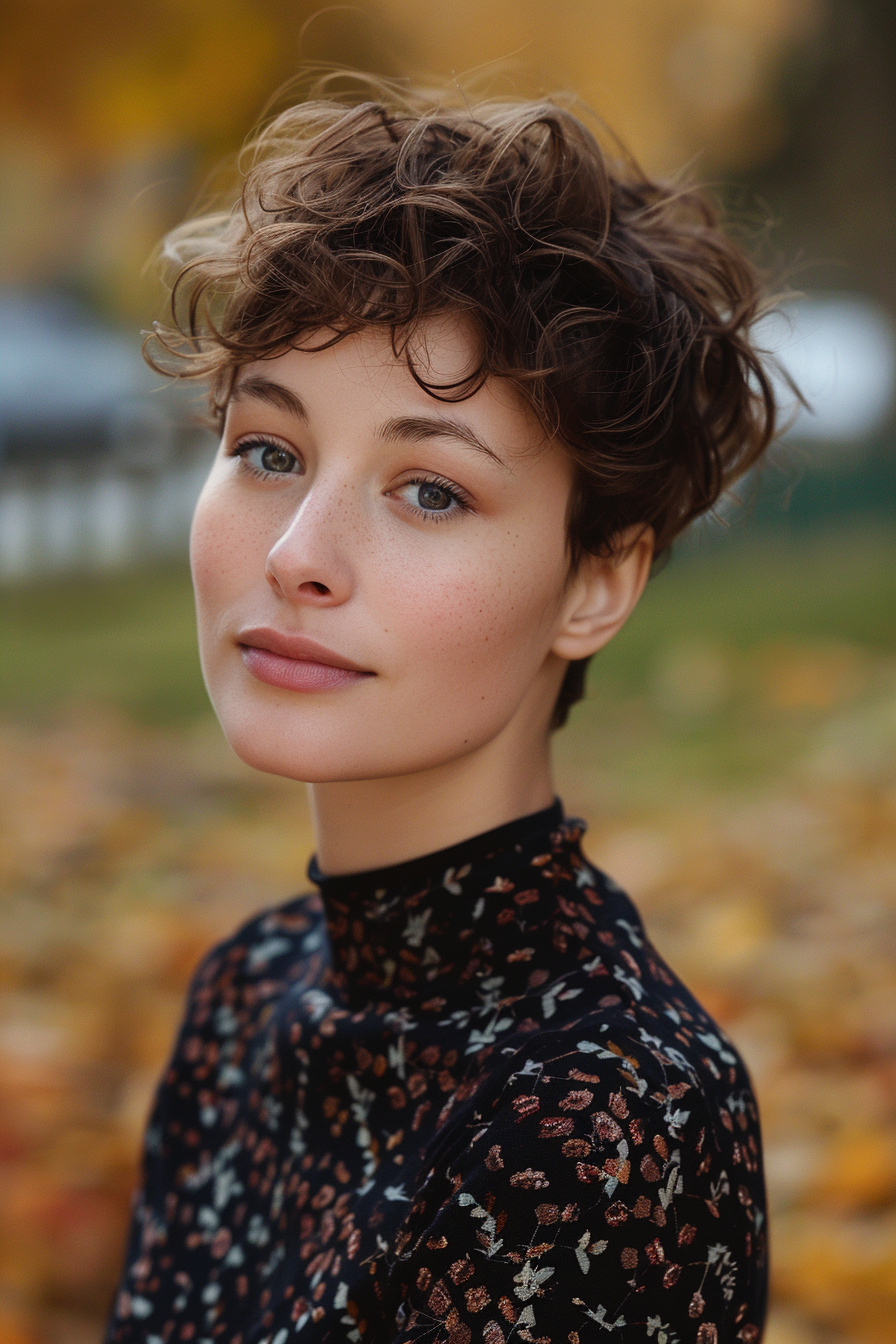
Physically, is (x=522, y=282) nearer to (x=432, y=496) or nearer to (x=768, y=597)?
(x=432, y=496)

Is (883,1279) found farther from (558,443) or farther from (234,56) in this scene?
(234,56)

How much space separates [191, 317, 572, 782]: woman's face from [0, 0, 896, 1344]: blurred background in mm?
471

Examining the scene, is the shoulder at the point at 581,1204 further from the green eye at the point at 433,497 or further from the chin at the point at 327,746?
the green eye at the point at 433,497

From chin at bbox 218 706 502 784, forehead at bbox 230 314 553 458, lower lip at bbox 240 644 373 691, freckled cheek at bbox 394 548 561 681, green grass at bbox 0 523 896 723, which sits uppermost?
green grass at bbox 0 523 896 723

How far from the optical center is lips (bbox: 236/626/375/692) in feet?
3.34

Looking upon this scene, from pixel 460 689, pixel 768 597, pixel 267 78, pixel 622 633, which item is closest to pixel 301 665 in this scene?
pixel 460 689

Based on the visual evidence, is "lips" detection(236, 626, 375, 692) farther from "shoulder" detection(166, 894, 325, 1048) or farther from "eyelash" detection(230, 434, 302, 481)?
"shoulder" detection(166, 894, 325, 1048)

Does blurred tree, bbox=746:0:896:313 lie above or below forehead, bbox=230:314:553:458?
above

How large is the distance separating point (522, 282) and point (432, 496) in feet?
0.63

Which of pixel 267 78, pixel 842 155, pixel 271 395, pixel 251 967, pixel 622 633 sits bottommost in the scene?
pixel 251 967

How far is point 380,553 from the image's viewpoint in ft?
3.34

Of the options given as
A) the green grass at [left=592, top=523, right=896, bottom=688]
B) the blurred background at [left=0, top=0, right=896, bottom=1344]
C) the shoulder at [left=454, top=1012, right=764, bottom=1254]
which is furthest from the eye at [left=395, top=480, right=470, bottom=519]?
the green grass at [left=592, top=523, right=896, bottom=688]

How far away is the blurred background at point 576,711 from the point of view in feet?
6.67

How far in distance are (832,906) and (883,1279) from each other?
40.4 inches
